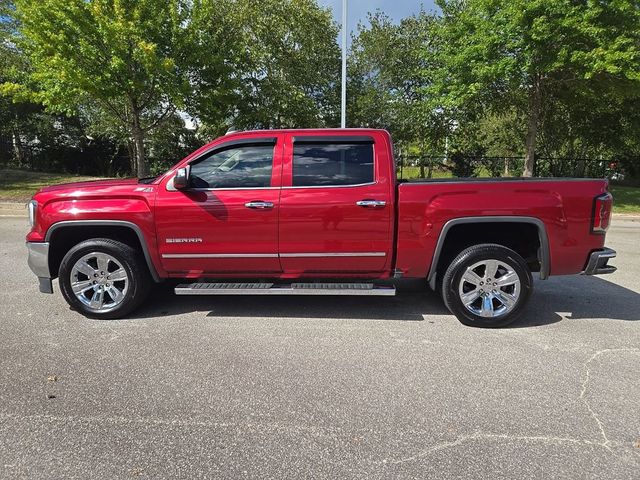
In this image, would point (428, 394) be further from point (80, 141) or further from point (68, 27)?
point (80, 141)

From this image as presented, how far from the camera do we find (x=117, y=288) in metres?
4.61

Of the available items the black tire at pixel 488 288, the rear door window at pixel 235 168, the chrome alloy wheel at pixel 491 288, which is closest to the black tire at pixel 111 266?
the rear door window at pixel 235 168

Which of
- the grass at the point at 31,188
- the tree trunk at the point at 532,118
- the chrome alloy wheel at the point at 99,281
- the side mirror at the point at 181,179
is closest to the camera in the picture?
the side mirror at the point at 181,179

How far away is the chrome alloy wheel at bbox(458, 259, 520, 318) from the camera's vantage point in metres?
4.38

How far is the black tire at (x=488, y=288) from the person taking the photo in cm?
435

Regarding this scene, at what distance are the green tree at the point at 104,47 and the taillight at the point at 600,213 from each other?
468 inches

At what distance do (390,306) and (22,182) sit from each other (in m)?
18.5

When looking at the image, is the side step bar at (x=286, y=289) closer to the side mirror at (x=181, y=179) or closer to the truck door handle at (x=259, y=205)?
the truck door handle at (x=259, y=205)

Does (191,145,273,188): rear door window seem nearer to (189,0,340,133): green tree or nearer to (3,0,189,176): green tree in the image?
(3,0,189,176): green tree

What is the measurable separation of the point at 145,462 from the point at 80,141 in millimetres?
24150

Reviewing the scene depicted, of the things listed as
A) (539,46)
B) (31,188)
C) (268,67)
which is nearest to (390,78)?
(268,67)

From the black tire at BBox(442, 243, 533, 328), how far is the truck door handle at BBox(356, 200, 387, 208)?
94 cm

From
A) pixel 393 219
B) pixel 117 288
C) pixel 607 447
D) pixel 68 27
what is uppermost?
pixel 68 27

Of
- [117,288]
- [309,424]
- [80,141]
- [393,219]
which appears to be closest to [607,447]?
[309,424]
